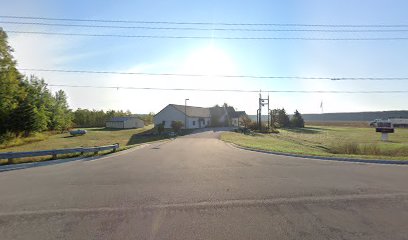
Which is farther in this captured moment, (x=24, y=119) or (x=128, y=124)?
(x=128, y=124)

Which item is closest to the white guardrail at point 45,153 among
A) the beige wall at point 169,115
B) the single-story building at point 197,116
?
the single-story building at point 197,116

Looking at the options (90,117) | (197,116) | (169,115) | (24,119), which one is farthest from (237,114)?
(24,119)

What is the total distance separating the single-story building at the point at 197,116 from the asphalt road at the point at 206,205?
55.9 meters

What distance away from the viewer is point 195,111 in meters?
78.1

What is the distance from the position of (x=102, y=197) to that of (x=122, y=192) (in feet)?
2.20

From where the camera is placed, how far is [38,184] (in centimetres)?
991

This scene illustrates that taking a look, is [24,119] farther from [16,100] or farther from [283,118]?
[283,118]

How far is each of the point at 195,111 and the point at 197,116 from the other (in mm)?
3307

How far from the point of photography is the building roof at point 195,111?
7157 cm

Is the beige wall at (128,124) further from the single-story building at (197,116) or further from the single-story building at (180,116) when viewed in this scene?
the single-story building at (180,116)

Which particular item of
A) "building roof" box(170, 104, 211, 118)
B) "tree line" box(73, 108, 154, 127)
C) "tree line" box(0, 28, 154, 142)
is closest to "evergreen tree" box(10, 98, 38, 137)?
"tree line" box(0, 28, 154, 142)

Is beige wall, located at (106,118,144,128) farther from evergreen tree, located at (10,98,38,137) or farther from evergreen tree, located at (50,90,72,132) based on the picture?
evergreen tree, located at (10,98,38,137)

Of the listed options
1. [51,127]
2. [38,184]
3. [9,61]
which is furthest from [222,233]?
Result: [51,127]

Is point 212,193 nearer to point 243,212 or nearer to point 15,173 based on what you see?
point 243,212
